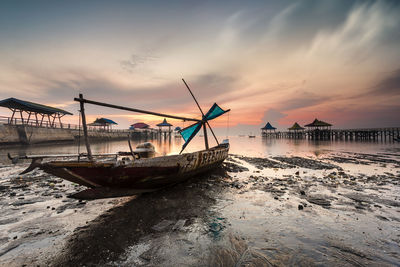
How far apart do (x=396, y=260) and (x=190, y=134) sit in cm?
969

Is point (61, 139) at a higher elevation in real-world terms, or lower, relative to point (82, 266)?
higher

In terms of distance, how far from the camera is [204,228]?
162 inches

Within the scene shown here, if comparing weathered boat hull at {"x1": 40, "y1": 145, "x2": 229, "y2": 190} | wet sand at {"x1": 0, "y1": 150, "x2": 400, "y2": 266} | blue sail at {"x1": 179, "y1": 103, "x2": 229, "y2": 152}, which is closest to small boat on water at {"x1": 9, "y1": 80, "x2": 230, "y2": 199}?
weathered boat hull at {"x1": 40, "y1": 145, "x2": 229, "y2": 190}

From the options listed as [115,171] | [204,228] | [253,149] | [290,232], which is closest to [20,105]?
[115,171]

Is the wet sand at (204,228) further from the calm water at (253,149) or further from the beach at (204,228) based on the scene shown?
the calm water at (253,149)

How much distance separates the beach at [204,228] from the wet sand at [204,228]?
21mm

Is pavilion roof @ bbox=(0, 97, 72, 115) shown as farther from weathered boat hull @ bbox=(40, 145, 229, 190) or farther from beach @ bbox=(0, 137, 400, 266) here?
weathered boat hull @ bbox=(40, 145, 229, 190)

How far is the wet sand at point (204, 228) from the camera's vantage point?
3090 millimetres

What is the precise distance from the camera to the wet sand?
3090mm

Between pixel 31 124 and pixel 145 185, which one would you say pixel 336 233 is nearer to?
pixel 145 185

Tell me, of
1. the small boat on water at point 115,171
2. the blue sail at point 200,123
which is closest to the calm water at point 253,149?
the blue sail at point 200,123

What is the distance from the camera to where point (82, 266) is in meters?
2.84

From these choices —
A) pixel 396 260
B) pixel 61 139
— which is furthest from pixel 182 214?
pixel 61 139

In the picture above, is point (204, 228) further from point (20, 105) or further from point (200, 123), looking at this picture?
point (20, 105)
